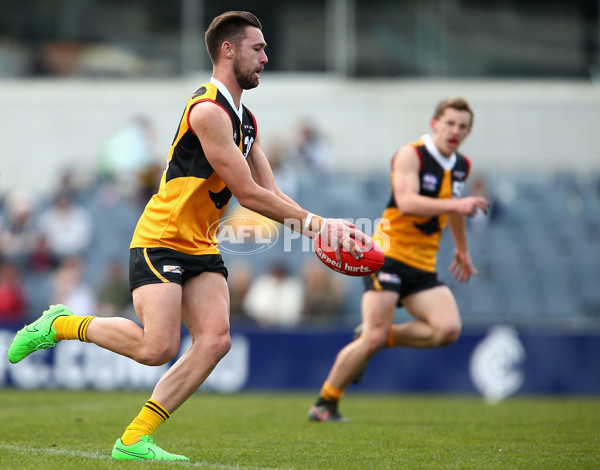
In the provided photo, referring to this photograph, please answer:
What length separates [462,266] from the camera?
8039mm

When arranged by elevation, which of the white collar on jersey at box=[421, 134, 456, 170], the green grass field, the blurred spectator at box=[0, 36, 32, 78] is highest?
the blurred spectator at box=[0, 36, 32, 78]

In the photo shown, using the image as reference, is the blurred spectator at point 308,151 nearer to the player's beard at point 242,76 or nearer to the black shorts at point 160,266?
the player's beard at point 242,76

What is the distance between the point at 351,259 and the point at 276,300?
760cm

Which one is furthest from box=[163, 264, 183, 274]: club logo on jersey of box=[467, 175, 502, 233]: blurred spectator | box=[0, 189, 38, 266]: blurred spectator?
box=[0, 189, 38, 266]: blurred spectator

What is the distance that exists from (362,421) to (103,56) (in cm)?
1165

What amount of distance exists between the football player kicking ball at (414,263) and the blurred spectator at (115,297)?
5.61 m

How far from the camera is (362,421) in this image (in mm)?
8016

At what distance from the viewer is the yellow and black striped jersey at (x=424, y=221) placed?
7.75 metres

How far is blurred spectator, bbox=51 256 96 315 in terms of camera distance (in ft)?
42.5

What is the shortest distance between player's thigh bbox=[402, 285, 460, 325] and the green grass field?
89cm

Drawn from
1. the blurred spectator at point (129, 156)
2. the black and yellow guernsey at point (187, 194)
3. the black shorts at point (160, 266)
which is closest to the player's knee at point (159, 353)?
the black shorts at point (160, 266)

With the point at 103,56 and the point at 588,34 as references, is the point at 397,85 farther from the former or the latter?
the point at 103,56

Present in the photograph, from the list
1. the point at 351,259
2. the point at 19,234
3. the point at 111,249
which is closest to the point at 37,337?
the point at 351,259

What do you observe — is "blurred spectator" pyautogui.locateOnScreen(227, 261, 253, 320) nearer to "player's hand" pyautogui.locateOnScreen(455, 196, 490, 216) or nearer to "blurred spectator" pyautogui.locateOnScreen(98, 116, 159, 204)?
"blurred spectator" pyautogui.locateOnScreen(98, 116, 159, 204)
